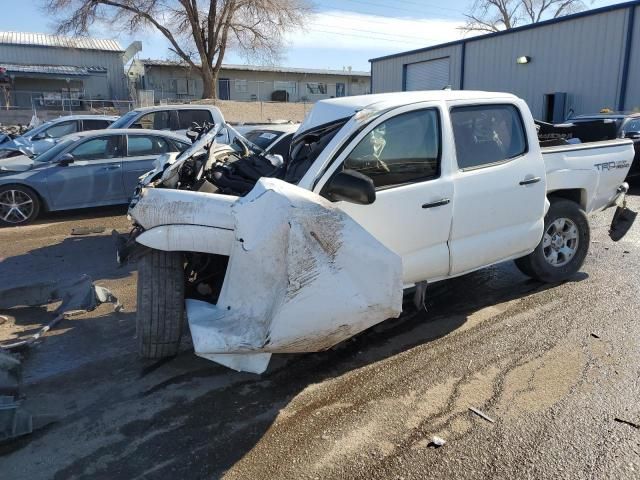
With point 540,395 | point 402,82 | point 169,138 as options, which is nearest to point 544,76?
point 402,82

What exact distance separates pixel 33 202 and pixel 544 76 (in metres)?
19.6

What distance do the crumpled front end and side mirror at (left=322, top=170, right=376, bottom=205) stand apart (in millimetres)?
308

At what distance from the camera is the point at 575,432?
10.4ft

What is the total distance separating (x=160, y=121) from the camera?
12.7 meters

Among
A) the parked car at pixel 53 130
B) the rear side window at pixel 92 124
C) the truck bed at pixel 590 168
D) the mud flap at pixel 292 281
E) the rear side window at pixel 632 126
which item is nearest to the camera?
the mud flap at pixel 292 281

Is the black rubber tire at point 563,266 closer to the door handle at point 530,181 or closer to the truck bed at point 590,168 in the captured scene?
the truck bed at point 590,168

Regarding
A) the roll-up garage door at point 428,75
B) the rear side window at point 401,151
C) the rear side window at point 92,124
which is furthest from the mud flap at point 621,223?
the roll-up garage door at point 428,75

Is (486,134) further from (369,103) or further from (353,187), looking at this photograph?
(353,187)

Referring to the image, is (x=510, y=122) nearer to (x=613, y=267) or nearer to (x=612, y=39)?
(x=613, y=267)

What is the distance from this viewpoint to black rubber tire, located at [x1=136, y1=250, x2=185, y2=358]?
3842mm

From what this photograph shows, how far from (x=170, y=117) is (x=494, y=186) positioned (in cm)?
986

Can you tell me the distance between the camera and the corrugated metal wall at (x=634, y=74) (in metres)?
18.0

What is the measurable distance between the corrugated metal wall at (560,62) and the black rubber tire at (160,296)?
19.5 meters

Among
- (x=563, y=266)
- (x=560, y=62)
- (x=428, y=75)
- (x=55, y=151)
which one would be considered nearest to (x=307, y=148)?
(x=563, y=266)
